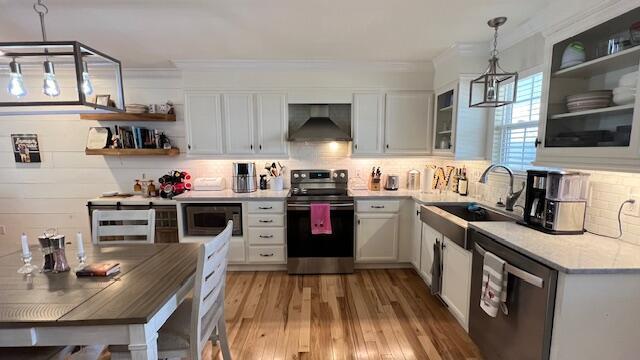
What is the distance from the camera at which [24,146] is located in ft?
11.7

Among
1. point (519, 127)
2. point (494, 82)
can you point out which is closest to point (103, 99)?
point (494, 82)

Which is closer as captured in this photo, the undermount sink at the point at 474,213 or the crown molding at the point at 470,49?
the undermount sink at the point at 474,213

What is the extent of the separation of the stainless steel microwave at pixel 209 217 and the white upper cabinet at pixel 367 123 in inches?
64.2

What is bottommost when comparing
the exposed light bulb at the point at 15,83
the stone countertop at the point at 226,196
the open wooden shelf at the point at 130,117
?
the stone countertop at the point at 226,196

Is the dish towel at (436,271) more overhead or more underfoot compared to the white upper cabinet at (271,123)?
more underfoot

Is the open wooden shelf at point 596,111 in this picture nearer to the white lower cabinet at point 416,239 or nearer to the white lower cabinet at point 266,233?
the white lower cabinet at point 416,239

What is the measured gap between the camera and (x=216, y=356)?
198 centimetres

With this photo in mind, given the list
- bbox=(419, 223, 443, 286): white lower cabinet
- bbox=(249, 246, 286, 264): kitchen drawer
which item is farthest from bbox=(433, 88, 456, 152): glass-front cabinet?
bbox=(249, 246, 286, 264): kitchen drawer

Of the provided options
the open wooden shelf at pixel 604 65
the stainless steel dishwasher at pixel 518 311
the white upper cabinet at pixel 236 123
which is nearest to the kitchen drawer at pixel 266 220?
the white upper cabinet at pixel 236 123

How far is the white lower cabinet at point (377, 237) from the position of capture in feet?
10.5

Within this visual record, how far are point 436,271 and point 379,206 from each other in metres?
0.94

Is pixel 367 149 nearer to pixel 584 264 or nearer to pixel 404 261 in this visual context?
pixel 404 261

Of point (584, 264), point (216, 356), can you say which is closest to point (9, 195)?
point (216, 356)

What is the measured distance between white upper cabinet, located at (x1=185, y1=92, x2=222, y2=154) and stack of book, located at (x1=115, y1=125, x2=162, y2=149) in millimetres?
505
